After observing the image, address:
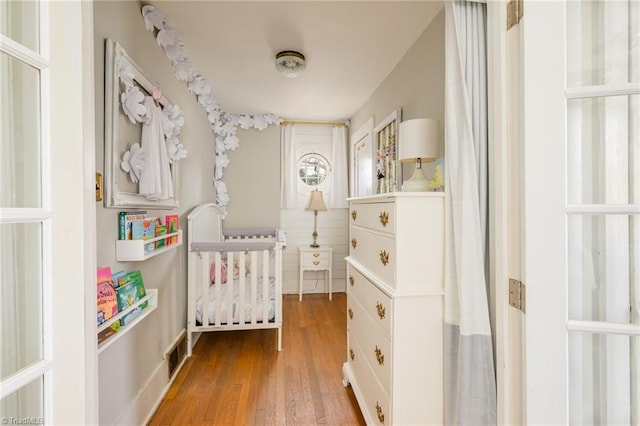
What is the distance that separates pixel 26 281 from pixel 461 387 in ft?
4.78

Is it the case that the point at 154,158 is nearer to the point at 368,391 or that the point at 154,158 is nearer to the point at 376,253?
the point at 376,253

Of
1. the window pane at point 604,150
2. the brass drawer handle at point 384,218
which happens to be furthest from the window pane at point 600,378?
the brass drawer handle at point 384,218

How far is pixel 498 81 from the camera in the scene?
942 mm

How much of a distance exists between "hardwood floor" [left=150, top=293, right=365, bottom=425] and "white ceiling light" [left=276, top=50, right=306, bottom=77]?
238cm

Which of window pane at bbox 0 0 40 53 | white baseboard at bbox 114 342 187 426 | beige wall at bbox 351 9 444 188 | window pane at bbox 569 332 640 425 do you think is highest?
beige wall at bbox 351 9 444 188

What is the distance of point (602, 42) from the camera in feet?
2.74

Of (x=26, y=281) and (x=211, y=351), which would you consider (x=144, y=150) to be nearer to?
(x=26, y=281)

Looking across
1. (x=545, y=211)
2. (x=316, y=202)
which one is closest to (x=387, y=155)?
(x=316, y=202)

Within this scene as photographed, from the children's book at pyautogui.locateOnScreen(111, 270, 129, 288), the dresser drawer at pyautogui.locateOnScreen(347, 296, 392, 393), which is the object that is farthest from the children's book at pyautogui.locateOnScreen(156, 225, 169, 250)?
the dresser drawer at pyautogui.locateOnScreen(347, 296, 392, 393)

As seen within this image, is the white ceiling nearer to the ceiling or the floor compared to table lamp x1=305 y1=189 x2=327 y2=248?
nearer to the ceiling

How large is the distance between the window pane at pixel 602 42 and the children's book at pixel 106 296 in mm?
1834

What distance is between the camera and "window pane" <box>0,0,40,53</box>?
714 mm

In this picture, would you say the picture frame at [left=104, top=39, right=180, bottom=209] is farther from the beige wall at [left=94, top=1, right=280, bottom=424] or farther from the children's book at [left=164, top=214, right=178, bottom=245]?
the children's book at [left=164, top=214, right=178, bottom=245]

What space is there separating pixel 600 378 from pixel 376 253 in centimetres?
87
